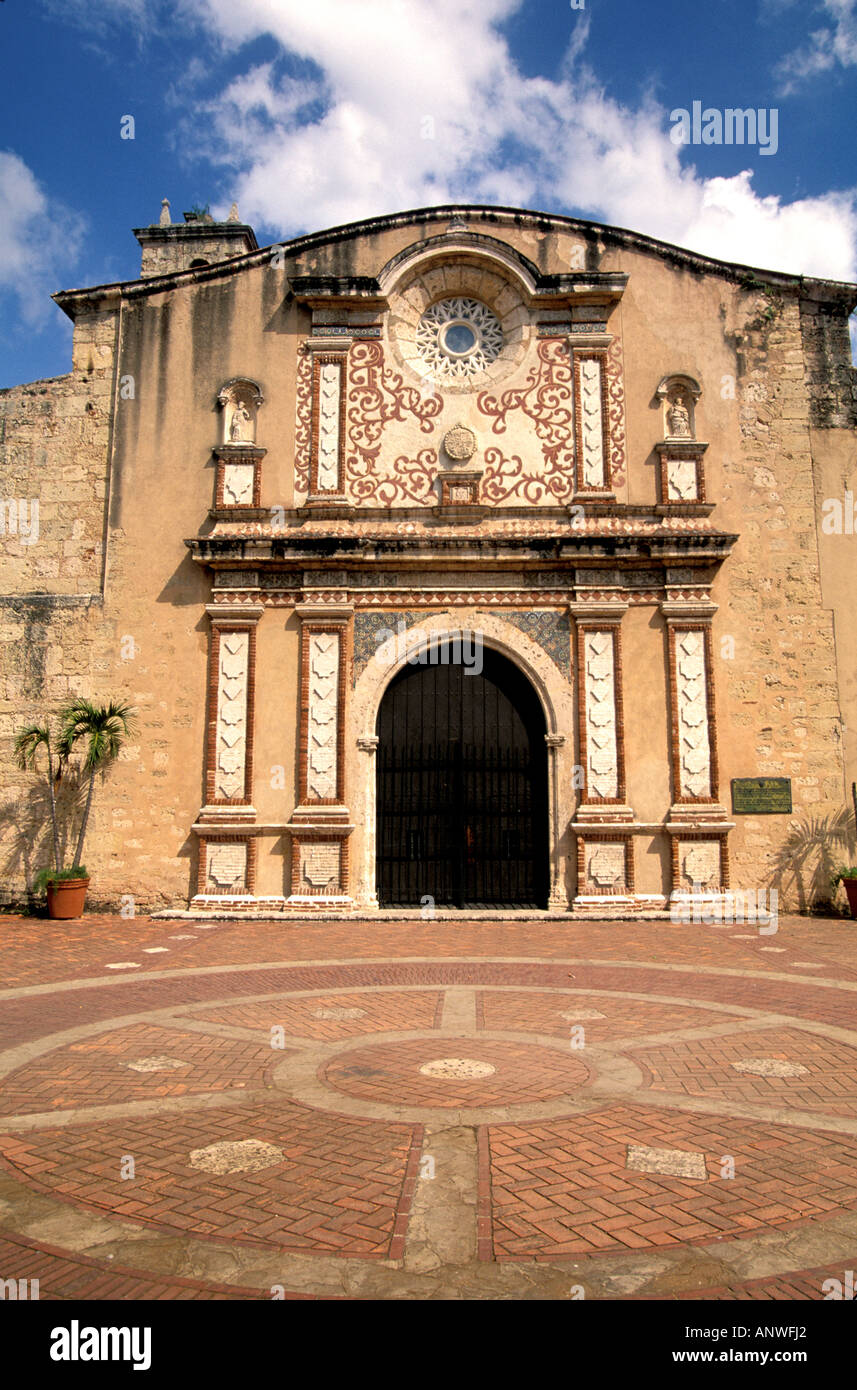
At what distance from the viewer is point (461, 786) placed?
1361 centimetres

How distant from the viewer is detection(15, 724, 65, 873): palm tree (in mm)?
13430

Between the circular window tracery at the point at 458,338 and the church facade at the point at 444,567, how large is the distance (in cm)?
5

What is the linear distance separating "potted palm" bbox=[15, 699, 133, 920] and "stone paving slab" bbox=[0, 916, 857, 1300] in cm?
483

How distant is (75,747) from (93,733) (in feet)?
1.78

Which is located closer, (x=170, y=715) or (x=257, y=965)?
(x=257, y=965)

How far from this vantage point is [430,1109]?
4.70 m

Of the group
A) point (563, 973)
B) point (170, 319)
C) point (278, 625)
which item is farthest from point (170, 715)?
point (563, 973)

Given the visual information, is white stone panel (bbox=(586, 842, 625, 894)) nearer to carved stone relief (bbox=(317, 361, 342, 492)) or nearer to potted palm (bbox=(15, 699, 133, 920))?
carved stone relief (bbox=(317, 361, 342, 492))

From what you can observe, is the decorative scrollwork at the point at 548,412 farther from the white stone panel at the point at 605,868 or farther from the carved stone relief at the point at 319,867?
the carved stone relief at the point at 319,867

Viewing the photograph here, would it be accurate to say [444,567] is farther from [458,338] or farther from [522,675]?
[458,338]

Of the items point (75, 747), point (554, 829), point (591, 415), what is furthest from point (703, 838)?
point (75, 747)

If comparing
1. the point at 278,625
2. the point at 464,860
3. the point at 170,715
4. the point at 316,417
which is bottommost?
the point at 464,860
